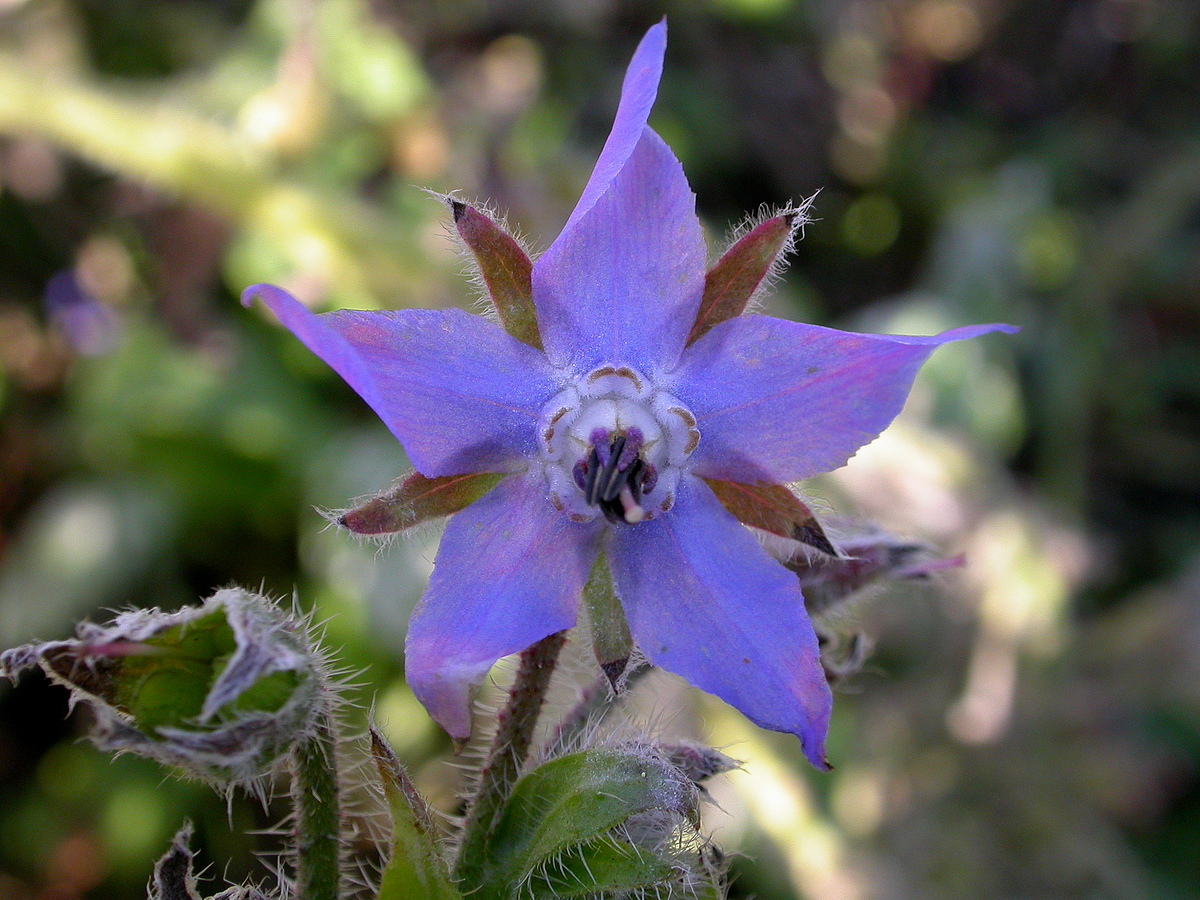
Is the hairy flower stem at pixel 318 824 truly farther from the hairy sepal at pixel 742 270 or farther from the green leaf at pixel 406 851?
the hairy sepal at pixel 742 270

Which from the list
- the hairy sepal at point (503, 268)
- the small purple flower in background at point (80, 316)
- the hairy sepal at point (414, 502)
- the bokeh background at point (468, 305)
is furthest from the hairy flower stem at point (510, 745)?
the small purple flower in background at point (80, 316)

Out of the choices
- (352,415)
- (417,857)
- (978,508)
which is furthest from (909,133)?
(417,857)

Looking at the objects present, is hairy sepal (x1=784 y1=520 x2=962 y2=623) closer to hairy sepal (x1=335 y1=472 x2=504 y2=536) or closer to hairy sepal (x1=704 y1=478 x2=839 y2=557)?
hairy sepal (x1=704 y1=478 x2=839 y2=557)

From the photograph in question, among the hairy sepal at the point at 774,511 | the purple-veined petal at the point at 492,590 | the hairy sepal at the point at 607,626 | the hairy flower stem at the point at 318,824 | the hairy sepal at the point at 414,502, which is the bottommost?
the hairy flower stem at the point at 318,824

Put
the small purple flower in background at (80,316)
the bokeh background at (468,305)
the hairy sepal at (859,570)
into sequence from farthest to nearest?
the small purple flower in background at (80,316) < the bokeh background at (468,305) < the hairy sepal at (859,570)

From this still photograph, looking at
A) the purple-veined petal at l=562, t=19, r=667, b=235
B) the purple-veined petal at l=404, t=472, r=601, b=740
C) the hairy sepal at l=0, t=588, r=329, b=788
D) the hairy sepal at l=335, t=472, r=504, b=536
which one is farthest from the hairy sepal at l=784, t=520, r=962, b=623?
the hairy sepal at l=0, t=588, r=329, b=788

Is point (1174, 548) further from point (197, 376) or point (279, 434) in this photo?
point (197, 376)

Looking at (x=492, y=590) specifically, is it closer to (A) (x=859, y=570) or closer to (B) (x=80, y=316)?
(A) (x=859, y=570)
